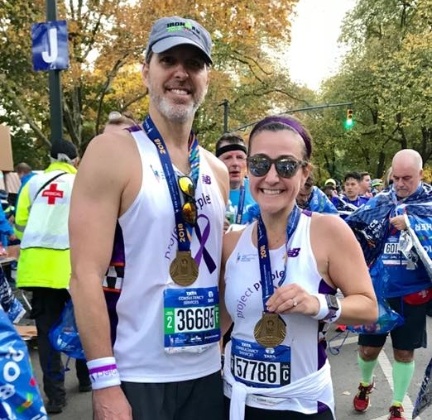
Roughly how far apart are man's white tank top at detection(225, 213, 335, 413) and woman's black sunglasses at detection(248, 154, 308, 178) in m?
0.20

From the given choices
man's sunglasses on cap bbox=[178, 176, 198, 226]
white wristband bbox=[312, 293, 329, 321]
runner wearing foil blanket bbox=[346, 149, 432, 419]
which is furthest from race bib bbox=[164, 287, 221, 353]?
runner wearing foil blanket bbox=[346, 149, 432, 419]

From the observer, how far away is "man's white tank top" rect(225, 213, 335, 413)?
190 cm

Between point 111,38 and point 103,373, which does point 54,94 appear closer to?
point 103,373

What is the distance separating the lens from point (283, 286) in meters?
1.80

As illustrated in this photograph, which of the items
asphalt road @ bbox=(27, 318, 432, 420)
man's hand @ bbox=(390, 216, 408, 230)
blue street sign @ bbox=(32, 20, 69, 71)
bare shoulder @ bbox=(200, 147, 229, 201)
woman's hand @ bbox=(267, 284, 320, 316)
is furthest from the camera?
blue street sign @ bbox=(32, 20, 69, 71)

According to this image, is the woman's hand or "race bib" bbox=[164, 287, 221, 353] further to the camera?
"race bib" bbox=[164, 287, 221, 353]

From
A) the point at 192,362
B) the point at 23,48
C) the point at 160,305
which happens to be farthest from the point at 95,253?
the point at 23,48

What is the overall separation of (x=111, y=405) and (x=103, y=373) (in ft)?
0.36

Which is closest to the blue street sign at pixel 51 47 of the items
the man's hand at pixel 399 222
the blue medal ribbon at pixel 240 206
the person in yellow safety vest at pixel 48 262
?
the person in yellow safety vest at pixel 48 262

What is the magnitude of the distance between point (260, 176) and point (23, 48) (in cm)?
1248

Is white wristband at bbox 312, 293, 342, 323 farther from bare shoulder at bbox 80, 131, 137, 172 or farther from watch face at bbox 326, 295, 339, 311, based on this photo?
bare shoulder at bbox 80, 131, 137, 172

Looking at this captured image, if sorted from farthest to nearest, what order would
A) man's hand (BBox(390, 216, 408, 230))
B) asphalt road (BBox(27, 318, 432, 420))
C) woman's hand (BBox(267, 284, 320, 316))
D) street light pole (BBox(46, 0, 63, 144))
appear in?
street light pole (BBox(46, 0, 63, 144)) → asphalt road (BBox(27, 318, 432, 420)) → man's hand (BBox(390, 216, 408, 230)) → woman's hand (BBox(267, 284, 320, 316))

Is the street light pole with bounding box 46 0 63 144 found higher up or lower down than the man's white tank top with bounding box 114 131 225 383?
higher up

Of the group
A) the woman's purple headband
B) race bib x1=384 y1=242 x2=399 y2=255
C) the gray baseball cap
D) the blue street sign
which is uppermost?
the blue street sign
